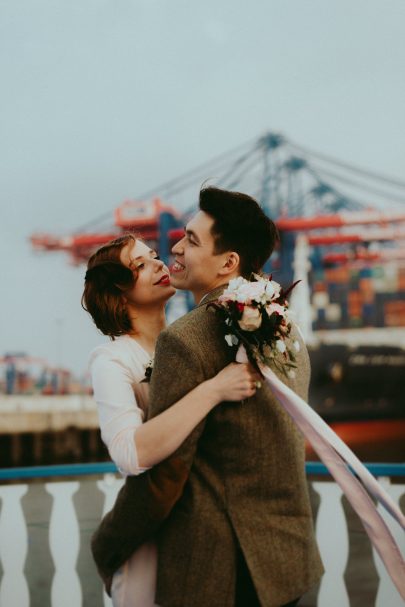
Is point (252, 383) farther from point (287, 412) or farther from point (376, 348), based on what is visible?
point (376, 348)

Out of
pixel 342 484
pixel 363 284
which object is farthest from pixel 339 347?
pixel 342 484

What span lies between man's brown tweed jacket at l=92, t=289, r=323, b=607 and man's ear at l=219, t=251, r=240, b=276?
0.12m

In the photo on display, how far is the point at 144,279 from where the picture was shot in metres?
1.69

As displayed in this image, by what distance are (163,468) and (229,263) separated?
0.44 metres

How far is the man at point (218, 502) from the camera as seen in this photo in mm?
1303

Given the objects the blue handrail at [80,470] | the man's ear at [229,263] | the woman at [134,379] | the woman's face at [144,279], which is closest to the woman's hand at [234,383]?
the woman at [134,379]

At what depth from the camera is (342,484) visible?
55.8 inches

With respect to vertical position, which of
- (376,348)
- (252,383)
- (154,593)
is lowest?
(154,593)

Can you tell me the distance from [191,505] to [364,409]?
A: 27.1 m

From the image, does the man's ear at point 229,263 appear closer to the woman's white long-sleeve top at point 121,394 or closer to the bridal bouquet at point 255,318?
the bridal bouquet at point 255,318

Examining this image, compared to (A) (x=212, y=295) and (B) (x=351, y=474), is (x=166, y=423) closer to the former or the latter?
(A) (x=212, y=295)

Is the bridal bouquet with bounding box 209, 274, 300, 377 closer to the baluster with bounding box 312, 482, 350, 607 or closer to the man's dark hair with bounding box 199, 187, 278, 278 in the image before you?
the man's dark hair with bounding box 199, 187, 278, 278

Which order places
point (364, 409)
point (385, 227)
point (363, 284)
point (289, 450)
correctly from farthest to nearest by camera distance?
1. point (363, 284)
2. point (364, 409)
3. point (385, 227)
4. point (289, 450)

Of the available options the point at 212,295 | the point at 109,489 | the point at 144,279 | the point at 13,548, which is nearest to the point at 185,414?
the point at 212,295
